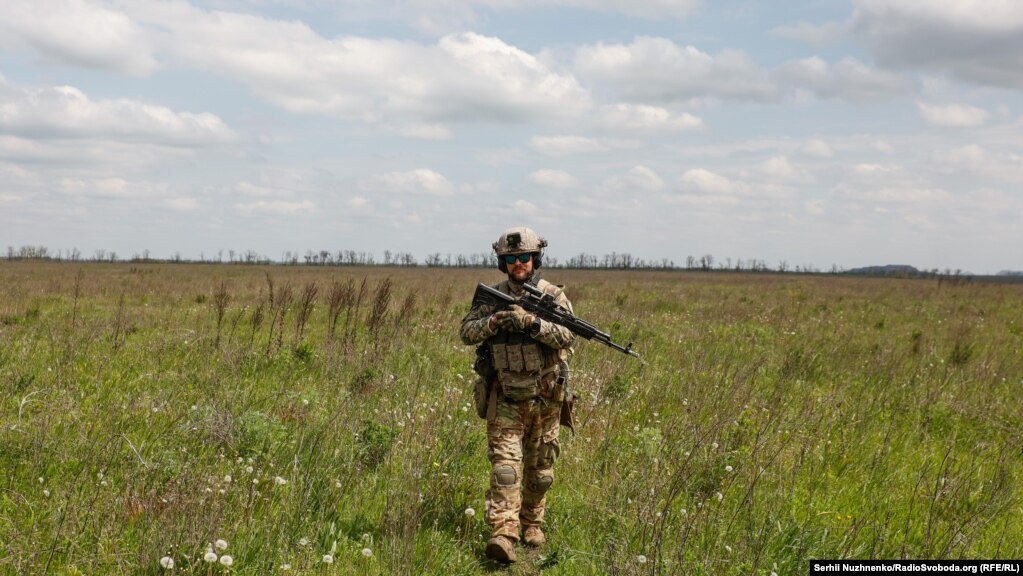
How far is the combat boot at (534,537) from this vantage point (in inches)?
187

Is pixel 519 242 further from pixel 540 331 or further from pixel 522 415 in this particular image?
pixel 522 415

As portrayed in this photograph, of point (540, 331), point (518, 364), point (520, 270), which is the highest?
point (520, 270)

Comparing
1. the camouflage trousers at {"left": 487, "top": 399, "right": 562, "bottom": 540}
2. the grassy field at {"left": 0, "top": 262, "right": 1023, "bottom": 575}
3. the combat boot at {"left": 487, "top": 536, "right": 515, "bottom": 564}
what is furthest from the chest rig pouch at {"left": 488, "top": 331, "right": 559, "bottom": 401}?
the combat boot at {"left": 487, "top": 536, "right": 515, "bottom": 564}

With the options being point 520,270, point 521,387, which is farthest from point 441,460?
point 520,270

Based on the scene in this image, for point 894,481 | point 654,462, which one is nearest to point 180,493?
point 654,462

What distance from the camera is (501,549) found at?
4.29 m

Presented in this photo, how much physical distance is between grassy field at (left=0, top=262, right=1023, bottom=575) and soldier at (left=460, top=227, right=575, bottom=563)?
42cm

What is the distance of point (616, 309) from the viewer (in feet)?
57.5

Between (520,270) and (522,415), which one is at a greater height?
(520,270)

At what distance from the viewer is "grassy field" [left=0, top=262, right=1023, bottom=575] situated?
388 cm

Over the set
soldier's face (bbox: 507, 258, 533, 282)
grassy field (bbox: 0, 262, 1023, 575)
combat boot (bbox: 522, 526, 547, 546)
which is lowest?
combat boot (bbox: 522, 526, 547, 546)

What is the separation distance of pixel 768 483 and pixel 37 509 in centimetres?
543

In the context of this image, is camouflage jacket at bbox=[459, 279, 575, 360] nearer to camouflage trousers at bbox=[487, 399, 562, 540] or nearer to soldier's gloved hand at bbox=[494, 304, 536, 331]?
soldier's gloved hand at bbox=[494, 304, 536, 331]

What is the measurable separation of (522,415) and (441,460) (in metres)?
1.11
